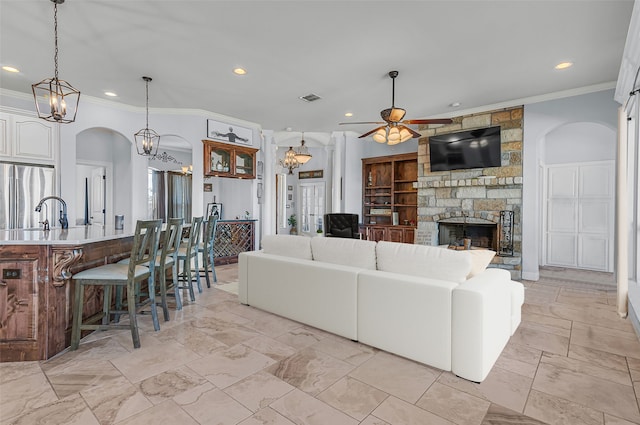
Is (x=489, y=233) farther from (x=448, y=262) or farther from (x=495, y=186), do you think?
(x=448, y=262)

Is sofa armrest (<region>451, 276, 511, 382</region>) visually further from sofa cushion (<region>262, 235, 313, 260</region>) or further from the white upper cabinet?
the white upper cabinet

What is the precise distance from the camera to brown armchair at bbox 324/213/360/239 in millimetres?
6055

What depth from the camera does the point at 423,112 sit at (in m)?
5.71

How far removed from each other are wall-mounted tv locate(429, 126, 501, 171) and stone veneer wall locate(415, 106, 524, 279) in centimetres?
10

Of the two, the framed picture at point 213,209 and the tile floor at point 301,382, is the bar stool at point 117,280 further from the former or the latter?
the framed picture at point 213,209

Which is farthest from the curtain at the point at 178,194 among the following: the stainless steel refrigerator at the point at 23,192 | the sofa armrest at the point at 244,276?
the sofa armrest at the point at 244,276

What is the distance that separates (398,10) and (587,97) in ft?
12.0

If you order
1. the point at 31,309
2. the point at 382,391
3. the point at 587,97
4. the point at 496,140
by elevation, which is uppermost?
the point at 587,97

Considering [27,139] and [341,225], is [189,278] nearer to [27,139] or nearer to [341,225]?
[341,225]

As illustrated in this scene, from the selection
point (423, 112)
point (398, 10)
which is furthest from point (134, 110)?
point (423, 112)

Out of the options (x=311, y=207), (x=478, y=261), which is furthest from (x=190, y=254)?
(x=311, y=207)

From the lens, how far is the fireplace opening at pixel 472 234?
17.8ft

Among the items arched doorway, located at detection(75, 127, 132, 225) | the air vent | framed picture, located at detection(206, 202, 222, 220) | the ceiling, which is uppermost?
the air vent

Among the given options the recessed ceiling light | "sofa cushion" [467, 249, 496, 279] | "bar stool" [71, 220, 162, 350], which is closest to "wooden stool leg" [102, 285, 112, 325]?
"bar stool" [71, 220, 162, 350]
